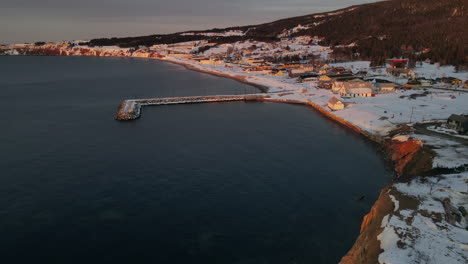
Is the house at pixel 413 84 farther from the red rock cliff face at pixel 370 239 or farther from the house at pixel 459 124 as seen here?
the red rock cliff face at pixel 370 239

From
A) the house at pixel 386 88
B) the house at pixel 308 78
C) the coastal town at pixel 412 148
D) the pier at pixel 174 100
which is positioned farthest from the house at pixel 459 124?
the house at pixel 308 78

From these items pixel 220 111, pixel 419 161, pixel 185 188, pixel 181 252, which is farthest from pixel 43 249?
pixel 220 111

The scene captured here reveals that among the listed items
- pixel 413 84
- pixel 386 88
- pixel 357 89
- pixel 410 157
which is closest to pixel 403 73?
pixel 413 84

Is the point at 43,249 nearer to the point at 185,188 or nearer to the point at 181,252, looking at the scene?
the point at 181,252

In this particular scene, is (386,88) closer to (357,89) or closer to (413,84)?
(357,89)

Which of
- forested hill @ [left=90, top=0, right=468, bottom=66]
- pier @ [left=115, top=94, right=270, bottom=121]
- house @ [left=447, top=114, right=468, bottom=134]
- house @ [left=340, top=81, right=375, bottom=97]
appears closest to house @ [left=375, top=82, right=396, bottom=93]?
house @ [left=340, top=81, right=375, bottom=97]

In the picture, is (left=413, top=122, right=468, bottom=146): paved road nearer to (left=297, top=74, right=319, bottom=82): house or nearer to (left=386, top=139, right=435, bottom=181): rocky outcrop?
(left=386, top=139, right=435, bottom=181): rocky outcrop
